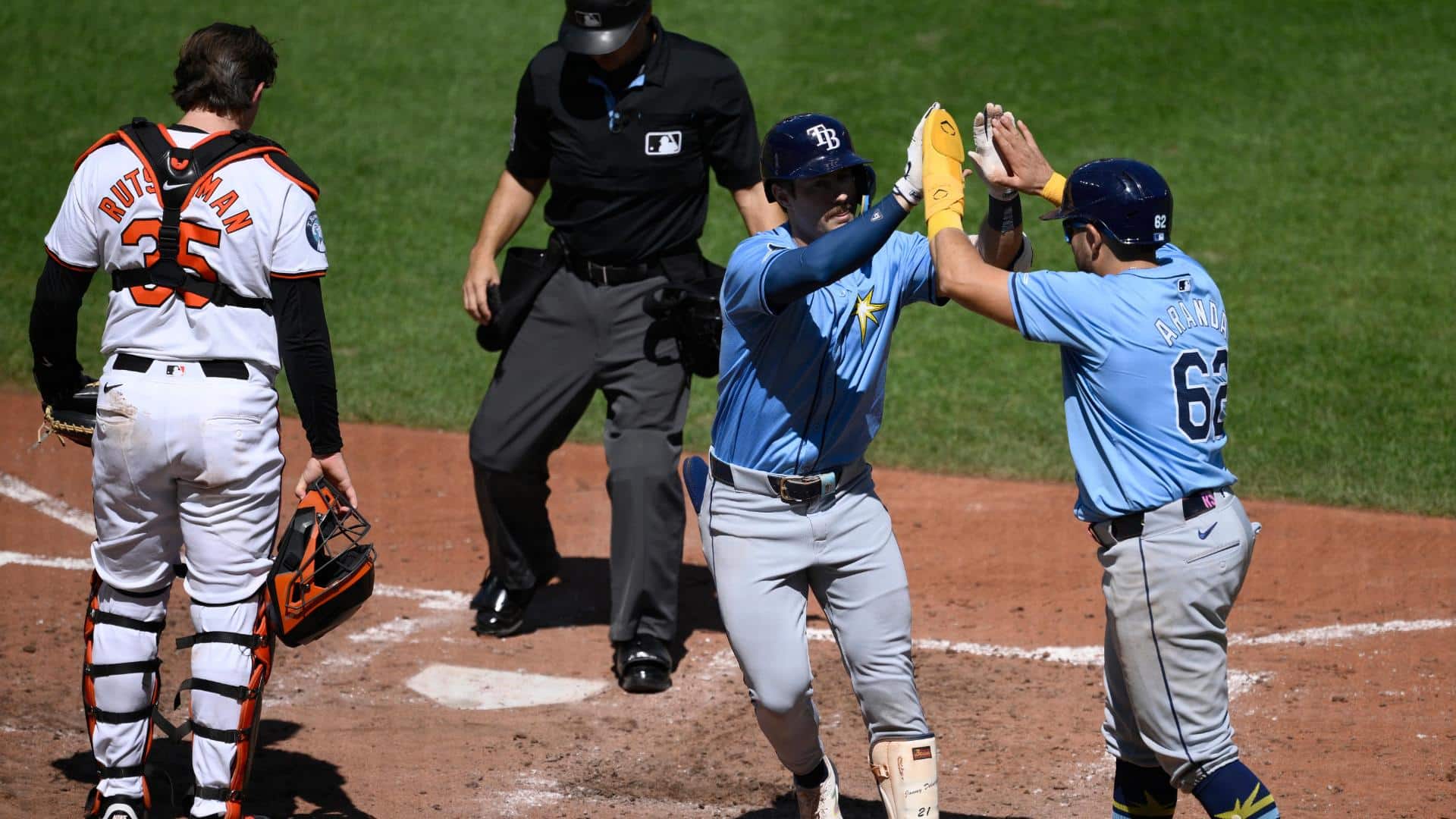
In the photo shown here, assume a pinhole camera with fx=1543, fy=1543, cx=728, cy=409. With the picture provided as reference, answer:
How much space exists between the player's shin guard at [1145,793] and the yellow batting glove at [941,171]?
1361 mm

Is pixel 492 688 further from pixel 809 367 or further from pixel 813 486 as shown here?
pixel 809 367

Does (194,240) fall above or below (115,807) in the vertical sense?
above

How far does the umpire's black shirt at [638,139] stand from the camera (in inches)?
209

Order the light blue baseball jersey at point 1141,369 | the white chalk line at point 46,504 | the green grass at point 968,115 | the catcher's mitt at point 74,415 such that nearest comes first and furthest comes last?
the light blue baseball jersey at point 1141,369, the catcher's mitt at point 74,415, the white chalk line at point 46,504, the green grass at point 968,115

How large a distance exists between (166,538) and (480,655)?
1862 mm

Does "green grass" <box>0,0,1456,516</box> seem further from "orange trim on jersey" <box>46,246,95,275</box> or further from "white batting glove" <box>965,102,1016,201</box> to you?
"orange trim on jersey" <box>46,246,95,275</box>

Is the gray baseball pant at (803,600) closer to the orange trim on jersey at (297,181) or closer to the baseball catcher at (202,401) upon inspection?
Answer: the baseball catcher at (202,401)

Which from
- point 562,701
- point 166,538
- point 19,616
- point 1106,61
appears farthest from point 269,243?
point 1106,61

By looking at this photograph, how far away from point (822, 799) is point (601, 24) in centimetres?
271

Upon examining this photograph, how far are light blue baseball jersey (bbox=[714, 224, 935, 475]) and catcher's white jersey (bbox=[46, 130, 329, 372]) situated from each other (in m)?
1.08

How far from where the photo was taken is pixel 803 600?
375 centimetres

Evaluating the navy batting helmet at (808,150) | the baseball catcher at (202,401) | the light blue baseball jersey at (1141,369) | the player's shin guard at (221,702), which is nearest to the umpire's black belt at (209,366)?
the baseball catcher at (202,401)

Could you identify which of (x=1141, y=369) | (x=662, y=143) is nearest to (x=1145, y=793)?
(x=1141, y=369)

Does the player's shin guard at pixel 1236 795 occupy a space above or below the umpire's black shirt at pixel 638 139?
below
